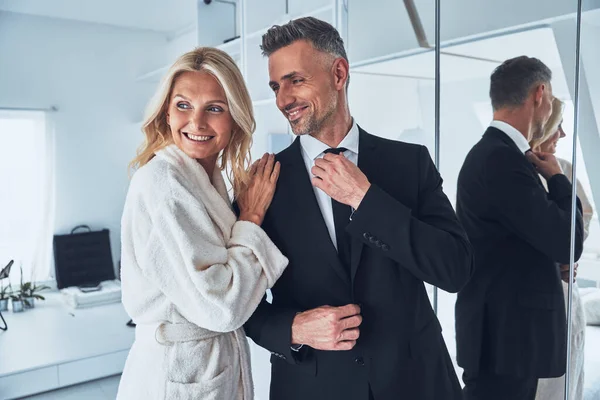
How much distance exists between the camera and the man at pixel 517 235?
1.50 metres

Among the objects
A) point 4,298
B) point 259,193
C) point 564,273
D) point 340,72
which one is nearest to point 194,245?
point 259,193

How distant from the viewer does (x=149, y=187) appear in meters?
1.14

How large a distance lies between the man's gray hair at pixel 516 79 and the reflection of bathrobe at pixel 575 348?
0.73 feet

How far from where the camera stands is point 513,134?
60.8 inches

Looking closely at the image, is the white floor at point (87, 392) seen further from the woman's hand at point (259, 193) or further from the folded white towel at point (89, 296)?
the woman's hand at point (259, 193)

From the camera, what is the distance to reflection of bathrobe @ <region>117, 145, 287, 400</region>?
110cm

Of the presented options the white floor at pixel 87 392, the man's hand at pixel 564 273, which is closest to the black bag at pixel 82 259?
the white floor at pixel 87 392

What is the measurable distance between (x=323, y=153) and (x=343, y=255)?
0.84 feet

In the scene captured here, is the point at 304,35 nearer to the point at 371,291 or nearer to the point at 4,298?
the point at 371,291

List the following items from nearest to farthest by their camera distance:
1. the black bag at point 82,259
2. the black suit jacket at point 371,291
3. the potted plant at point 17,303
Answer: the black suit jacket at point 371,291 → the potted plant at point 17,303 → the black bag at point 82,259

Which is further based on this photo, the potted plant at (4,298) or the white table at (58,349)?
the potted plant at (4,298)

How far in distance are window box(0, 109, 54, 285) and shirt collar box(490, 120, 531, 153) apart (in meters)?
4.68

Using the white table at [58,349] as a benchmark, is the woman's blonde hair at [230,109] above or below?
above

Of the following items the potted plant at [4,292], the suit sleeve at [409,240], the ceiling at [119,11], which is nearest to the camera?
the suit sleeve at [409,240]
